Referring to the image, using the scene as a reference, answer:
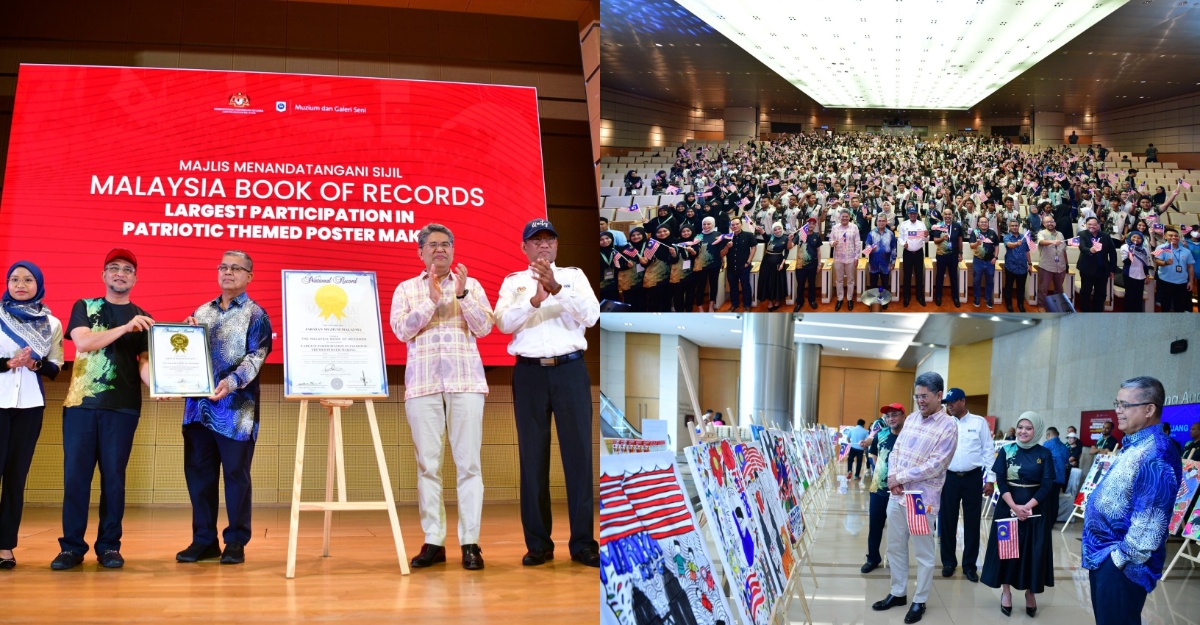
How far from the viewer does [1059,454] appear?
3598 mm

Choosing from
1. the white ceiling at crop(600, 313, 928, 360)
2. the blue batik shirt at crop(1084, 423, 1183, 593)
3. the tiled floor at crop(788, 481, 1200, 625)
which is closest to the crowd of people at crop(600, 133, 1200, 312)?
the white ceiling at crop(600, 313, 928, 360)

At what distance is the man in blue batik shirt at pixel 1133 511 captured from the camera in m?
2.55

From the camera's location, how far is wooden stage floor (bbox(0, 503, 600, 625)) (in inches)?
111

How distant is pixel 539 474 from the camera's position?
11.9 feet

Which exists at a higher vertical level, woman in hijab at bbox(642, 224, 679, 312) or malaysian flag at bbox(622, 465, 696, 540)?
woman in hijab at bbox(642, 224, 679, 312)

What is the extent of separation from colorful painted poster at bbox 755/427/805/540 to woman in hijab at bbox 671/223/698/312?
283cm

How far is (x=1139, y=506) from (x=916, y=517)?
3.03 ft

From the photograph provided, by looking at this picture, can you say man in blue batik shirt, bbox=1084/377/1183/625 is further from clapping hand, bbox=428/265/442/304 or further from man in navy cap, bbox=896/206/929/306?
man in navy cap, bbox=896/206/929/306

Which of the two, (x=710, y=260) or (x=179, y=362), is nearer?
(x=179, y=362)

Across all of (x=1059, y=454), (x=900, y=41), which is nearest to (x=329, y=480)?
(x=1059, y=454)

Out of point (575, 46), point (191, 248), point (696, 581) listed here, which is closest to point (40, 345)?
point (191, 248)

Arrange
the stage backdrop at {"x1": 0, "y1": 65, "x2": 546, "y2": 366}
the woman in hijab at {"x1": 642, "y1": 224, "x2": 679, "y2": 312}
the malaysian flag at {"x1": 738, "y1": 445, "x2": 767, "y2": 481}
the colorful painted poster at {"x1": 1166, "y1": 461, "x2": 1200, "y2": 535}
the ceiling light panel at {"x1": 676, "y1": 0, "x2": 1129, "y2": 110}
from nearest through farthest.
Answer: the malaysian flag at {"x1": 738, "y1": 445, "x2": 767, "y2": 481}
the colorful painted poster at {"x1": 1166, "y1": 461, "x2": 1200, "y2": 535}
the stage backdrop at {"x1": 0, "y1": 65, "x2": 546, "y2": 366}
the ceiling light panel at {"x1": 676, "y1": 0, "x2": 1129, "y2": 110}
the woman in hijab at {"x1": 642, "y1": 224, "x2": 679, "y2": 312}

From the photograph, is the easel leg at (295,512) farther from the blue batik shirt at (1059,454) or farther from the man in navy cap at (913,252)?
the man in navy cap at (913,252)

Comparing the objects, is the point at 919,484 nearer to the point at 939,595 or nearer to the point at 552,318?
the point at 939,595
